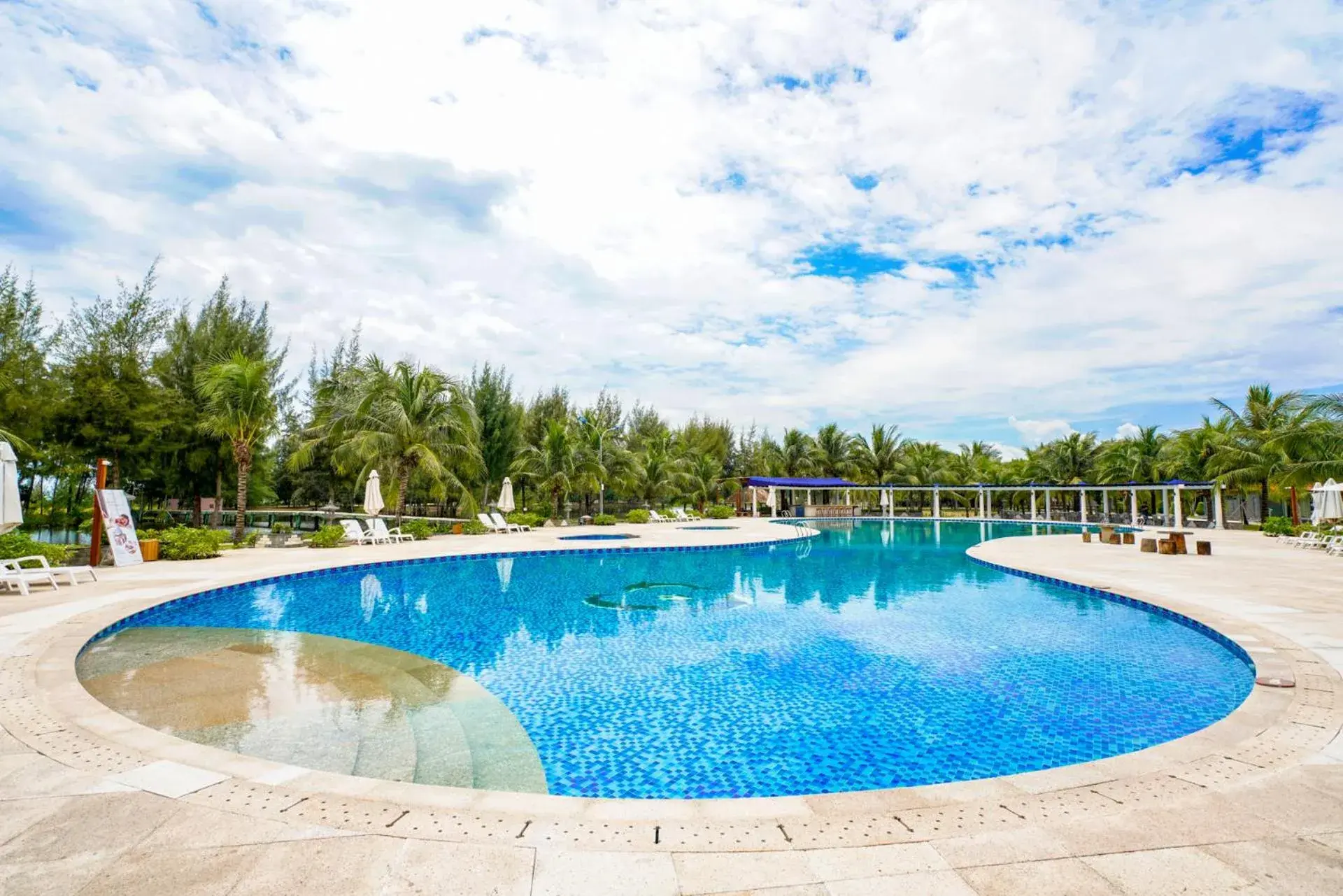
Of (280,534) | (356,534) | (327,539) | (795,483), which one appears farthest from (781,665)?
(795,483)

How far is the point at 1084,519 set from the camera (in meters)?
26.7

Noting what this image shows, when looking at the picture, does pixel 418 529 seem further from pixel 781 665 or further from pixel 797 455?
pixel 797 455

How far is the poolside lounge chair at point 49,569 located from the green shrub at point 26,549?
0.13 meters

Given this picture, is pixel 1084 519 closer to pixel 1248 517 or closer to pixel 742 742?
pixel 1248 517

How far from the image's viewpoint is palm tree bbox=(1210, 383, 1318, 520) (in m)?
18.0

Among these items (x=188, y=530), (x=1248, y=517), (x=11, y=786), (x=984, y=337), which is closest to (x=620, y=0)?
(x=11, y=786)

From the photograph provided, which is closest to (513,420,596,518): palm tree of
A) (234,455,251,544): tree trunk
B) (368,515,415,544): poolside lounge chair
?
(368,515,415,544): poolside lounge chair

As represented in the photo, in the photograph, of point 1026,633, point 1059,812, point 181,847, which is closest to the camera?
point 181,847

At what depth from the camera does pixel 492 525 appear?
20609mm

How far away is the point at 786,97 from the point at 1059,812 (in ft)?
42.4

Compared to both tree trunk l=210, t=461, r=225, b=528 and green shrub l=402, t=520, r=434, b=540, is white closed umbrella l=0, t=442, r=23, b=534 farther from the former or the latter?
green shrub l=402, t=520, r=434, b=540

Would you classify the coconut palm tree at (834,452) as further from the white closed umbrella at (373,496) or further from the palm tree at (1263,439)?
the white closed umbrella at (373,496)

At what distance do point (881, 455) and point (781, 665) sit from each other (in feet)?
102

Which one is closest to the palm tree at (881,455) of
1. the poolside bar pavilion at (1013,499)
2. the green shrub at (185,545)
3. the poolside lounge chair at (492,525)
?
the poolside bar pavilion at (1013,499)
